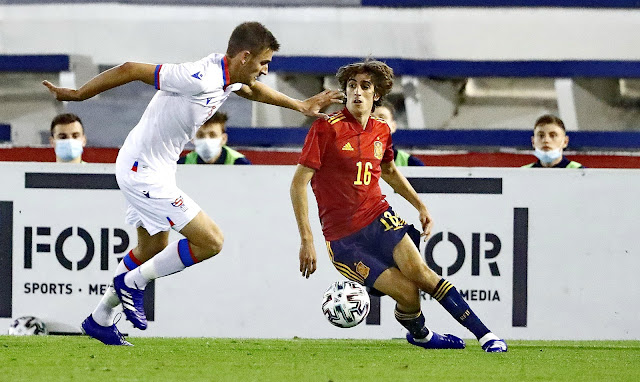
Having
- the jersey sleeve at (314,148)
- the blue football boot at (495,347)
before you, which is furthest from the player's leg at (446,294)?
the jersey sleeve at (314,148)

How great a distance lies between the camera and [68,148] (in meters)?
7.79

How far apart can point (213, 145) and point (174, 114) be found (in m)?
2.39

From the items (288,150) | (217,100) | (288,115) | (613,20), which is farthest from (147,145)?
(613,20)

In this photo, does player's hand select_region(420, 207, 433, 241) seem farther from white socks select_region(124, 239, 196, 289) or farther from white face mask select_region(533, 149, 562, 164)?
white face mask select_region(533, 149, 562, 164)

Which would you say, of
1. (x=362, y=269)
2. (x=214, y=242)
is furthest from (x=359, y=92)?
(x=214, y=242)

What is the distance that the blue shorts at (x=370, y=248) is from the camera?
5.93m

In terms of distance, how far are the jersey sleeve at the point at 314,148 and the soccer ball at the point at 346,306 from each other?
71 cm

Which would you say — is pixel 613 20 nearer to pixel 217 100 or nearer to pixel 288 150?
pixel 288 150

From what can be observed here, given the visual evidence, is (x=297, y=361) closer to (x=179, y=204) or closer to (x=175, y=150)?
(x=179, y=204)

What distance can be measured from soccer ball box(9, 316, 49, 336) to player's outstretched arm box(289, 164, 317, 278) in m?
2.20

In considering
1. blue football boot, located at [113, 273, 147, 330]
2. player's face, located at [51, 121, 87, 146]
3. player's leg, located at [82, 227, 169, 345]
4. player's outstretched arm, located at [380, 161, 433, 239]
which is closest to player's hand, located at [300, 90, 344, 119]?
player's outstretched arm, located at [380, 161, 433, 239]

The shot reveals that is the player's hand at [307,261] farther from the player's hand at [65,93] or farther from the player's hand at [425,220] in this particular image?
the player's hand at [65,93]

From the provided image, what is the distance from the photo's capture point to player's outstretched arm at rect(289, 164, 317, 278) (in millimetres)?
5605

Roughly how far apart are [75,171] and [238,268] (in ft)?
4.18
